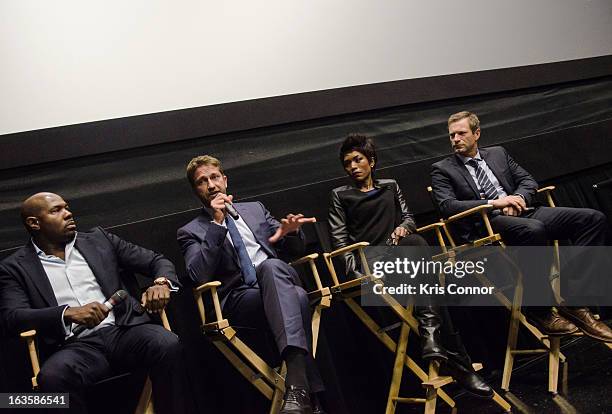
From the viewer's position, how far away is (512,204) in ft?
12.2

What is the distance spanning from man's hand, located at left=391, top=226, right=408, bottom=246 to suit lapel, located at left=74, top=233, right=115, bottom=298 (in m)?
1.44

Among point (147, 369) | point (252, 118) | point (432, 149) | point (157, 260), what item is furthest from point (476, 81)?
point (147, 369)

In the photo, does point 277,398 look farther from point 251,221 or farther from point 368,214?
point 368,214

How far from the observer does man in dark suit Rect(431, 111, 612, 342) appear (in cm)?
340

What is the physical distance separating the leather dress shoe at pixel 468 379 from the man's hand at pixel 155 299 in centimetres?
132

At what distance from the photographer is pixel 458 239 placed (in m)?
4.11

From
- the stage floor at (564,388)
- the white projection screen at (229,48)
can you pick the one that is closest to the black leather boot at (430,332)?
the stage floor at (564,388)

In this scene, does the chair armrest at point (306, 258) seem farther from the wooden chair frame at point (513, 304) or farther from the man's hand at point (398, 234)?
the wooden chair frame at point (513, 304)

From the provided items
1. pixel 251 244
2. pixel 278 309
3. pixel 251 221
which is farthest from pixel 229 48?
pixel 278 309

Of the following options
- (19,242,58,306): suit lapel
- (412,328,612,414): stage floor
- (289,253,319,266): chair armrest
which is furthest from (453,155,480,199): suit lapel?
(19,242,58,306): suit lapel

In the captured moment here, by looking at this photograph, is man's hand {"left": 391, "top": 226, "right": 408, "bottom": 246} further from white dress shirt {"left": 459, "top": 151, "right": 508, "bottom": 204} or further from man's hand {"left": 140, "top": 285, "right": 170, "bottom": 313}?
man's hand {"left": 140, "top": 285, "right": 170, "bottom": 313}

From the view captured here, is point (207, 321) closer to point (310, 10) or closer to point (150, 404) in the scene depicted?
point (150, 404)

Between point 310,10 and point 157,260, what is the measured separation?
2.25m

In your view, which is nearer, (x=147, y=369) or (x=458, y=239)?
(x=147, y=369)
